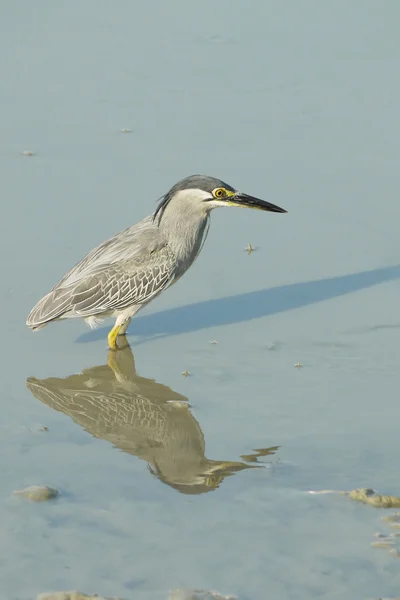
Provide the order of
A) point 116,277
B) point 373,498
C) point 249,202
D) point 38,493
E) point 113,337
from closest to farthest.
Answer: point 373,498, point 38,493, point 113,337, point 116,277, point 249,202

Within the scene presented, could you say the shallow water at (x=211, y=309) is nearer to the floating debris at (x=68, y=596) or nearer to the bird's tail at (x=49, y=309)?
the floating debris at (x=68, y=596)

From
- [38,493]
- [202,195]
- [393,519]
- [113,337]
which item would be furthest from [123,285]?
[393,519]

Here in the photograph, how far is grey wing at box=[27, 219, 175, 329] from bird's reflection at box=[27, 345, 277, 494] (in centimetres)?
41

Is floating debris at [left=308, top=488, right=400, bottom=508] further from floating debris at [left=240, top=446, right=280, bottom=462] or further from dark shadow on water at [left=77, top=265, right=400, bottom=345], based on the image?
dark shadow on water at [left=77, top=265, right=400, bottom=345]

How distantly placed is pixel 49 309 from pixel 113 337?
1.73 feet

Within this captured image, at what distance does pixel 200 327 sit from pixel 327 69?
5.12 m

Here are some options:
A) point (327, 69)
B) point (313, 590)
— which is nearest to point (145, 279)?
point (313, 590)

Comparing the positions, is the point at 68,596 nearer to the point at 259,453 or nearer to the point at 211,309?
the point at 259,453

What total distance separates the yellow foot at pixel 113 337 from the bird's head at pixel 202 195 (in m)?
0.89

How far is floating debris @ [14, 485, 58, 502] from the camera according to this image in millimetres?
6341

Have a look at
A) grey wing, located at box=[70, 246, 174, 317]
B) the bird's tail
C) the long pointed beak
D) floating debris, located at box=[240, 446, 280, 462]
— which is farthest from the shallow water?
the long pointed beak

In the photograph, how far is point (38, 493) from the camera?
6363 millimetres

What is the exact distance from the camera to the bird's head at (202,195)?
871 centimetres

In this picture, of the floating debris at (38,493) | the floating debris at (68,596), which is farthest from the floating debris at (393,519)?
the floating debris at (38,493)
